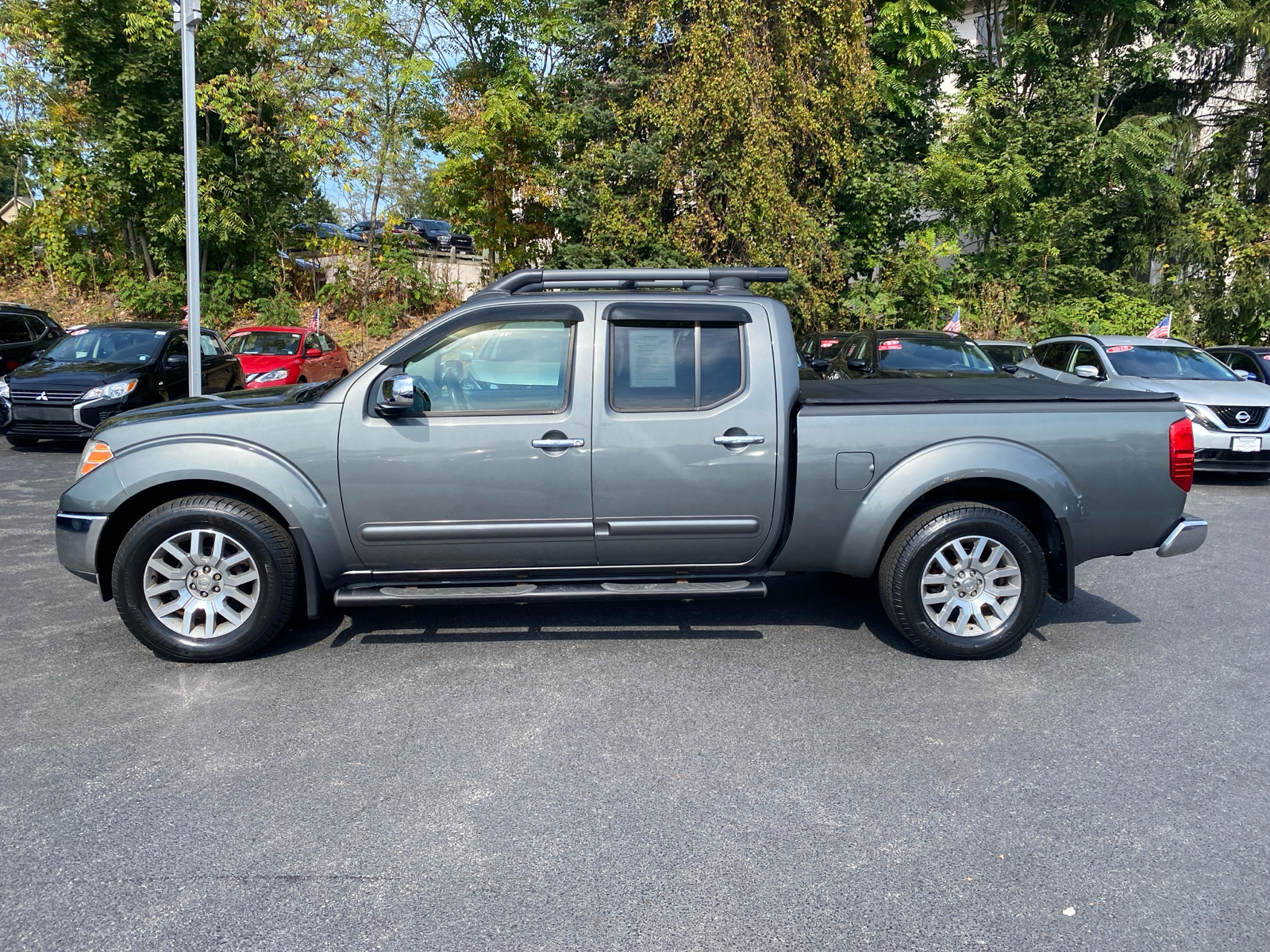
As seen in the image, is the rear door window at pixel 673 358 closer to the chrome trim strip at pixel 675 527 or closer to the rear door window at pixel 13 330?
the chrome trim strip at pixel 675 527

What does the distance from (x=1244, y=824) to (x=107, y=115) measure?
25360 mm

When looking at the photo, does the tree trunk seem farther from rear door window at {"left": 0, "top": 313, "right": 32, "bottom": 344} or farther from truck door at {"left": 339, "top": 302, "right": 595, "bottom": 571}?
truck door at {"left": 339, "top": 302, "right": 595, "bottom": 571}

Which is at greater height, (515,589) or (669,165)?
(669,165)

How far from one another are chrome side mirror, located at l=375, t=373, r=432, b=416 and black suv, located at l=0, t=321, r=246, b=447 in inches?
283

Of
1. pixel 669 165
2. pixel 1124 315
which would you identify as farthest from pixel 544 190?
pixel 1124 315

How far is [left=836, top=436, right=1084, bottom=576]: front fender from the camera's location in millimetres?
4746

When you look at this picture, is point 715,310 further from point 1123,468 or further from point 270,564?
point 270,564

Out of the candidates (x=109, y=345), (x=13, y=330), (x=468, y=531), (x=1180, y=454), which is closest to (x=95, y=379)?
(x=109, y=345)

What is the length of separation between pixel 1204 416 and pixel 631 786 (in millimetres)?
9366

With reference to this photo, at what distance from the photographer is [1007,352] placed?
15.0m

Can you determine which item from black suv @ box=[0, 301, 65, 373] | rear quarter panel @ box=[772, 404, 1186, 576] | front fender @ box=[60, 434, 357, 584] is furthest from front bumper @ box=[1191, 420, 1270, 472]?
black suv @ box=[0, 301, 65, 373]

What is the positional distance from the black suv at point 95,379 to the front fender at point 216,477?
6.70 m

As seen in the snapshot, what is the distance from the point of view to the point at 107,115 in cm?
2158

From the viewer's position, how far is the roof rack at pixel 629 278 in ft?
16.6
